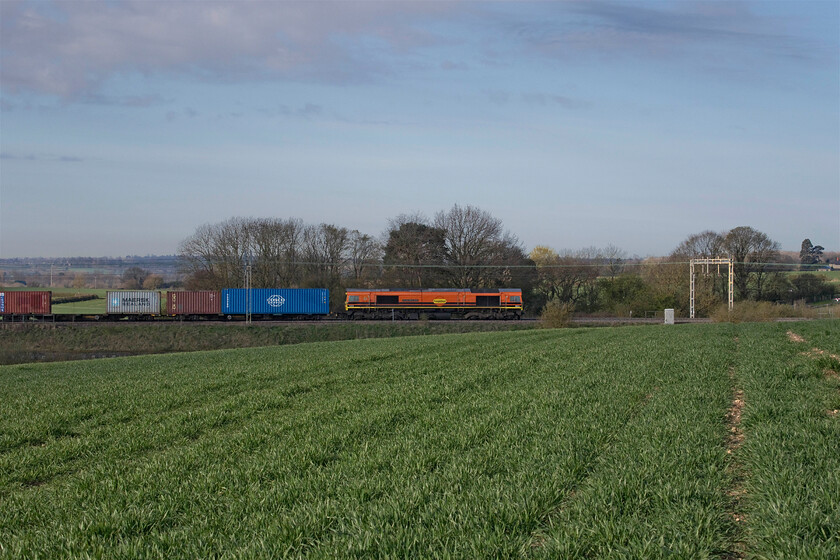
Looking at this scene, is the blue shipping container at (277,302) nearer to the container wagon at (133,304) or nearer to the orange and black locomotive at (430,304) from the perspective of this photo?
the orange and black locomotive at (430,304)

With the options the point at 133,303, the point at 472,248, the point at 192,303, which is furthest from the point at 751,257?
the point at 133,303

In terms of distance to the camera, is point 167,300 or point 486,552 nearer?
point 486,552

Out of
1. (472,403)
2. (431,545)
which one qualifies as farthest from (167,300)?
(431,545)

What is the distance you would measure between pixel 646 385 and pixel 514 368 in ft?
11.4

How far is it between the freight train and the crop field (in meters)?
48.1

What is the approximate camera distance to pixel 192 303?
58.8m

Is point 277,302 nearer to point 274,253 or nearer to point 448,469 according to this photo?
point 274,253

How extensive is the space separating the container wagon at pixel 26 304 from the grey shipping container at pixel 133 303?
5.72 metres

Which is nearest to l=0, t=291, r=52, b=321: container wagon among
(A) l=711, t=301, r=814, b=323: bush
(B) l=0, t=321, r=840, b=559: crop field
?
(B) l=0, t=321, r=840, b=559: crop field

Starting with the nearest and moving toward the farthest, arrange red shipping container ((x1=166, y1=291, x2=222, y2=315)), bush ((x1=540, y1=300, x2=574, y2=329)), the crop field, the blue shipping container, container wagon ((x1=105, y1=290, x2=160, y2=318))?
the crop field, bush ((x1=540, y1=300, x2=574, y2=329)), red shipping container ((x1=166, y1=291, x2=222, y2=315)), the blue shipping container, container wagon ((x1=105, y1=290, x2=160, y2=318))

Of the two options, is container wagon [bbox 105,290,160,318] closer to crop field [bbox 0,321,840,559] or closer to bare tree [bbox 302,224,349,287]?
bare tree [bbox 302,224,349,287]

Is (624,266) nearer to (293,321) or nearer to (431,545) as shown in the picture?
(293,321)

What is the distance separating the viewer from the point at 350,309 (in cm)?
6012

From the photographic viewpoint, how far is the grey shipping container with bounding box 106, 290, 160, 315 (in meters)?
59.9
